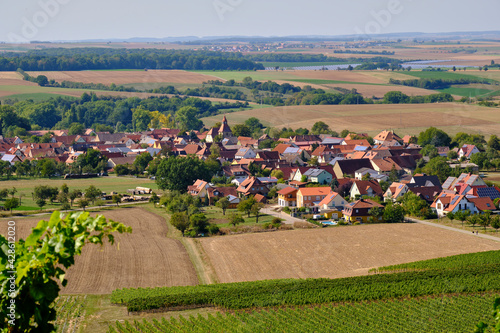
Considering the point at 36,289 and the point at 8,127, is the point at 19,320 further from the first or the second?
the point at 8,127

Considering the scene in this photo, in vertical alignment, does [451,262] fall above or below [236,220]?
above

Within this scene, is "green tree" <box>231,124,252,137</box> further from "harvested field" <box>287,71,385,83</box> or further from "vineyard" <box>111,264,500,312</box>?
"vineyard" <box>111,264,500,312</box>

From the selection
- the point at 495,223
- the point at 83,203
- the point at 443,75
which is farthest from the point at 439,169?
the point at 443,75

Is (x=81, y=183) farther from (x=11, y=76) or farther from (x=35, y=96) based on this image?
(x=11, y=76)

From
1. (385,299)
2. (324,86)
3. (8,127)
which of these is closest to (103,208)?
(385,299)

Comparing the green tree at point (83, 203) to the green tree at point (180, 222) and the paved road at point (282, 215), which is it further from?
the paved road at point (282, 215)

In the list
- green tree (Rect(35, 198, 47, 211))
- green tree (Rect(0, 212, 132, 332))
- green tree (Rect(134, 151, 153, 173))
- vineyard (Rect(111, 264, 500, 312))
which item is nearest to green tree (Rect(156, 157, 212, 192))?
green tree (Rect(35, 198, 47, 211))
